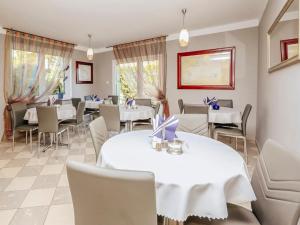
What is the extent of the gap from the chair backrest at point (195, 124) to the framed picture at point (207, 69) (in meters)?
2.51

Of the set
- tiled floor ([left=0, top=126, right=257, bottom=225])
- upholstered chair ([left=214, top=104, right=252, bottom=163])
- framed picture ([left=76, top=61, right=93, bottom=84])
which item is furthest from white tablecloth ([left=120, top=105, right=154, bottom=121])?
framed picture ([left=76, top=61, right=93, bottom=84])

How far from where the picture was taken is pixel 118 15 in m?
3.76

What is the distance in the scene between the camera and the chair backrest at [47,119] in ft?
11.0

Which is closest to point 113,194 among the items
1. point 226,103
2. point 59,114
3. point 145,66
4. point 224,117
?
point 224,117

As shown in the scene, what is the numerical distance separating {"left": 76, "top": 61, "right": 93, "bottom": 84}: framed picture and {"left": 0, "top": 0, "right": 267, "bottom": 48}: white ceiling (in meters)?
1.41

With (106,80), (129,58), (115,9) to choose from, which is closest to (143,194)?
(115,9)

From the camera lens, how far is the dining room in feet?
3.24

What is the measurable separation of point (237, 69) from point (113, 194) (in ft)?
14.1

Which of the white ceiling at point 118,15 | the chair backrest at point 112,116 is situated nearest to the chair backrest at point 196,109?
the chair backrest at point 112,116

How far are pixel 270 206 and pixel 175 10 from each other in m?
3.37

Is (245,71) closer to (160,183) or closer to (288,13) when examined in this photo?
(288,13)

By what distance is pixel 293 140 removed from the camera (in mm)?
1838

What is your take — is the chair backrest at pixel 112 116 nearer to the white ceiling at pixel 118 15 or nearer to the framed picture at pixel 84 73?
the white ceiling at pixel 118 15

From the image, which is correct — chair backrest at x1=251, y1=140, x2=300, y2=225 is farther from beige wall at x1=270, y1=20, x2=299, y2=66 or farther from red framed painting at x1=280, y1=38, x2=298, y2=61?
beige wall at x1=270, y1=20, x2=299, y2=66
